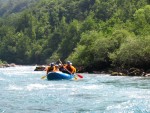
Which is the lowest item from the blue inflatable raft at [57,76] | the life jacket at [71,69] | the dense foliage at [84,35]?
the blue inflatable raft at [57,76]

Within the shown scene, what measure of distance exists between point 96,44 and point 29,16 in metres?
115

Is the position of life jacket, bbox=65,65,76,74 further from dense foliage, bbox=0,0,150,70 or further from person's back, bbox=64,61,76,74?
dense foliage, bbox=0,0,150,70

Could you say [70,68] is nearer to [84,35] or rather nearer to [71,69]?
[71,69]

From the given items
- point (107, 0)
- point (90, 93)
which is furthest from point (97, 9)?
point (90, 93)

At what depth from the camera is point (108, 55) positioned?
2368 inches

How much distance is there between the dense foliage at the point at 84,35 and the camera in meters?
58.3

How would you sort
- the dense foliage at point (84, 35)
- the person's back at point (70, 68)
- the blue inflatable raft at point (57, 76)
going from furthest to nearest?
1. the dense foliage at point (84, 35)
2. the person's back at point (70, 68)
3. the blue inflatable raft at point (57, 76)

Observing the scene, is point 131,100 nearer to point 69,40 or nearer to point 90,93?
point 90,93

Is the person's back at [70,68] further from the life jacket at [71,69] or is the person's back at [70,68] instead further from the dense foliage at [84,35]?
the dense foliage at [84,35]

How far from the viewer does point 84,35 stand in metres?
79.2

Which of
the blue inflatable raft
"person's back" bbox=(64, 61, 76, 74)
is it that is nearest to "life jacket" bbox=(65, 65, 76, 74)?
"person's back" bbox=(64, 61, 76, 74)

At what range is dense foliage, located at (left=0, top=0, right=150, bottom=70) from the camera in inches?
2297

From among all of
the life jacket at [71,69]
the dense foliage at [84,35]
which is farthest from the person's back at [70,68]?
the dense foliage at [84,35]

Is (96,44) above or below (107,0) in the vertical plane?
below
